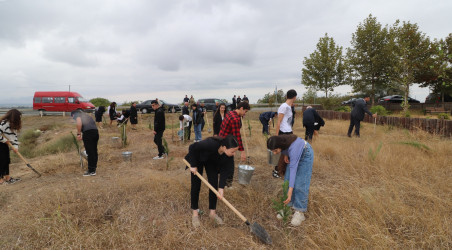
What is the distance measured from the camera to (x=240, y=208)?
327 centimetres

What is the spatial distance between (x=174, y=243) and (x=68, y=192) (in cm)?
232

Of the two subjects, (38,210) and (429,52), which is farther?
(429,52)

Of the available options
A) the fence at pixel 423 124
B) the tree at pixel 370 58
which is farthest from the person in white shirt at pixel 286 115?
the tree at pixel 370 58

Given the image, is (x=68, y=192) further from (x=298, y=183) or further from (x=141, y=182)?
(x=298, y=183)

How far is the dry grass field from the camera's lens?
8.08 ft

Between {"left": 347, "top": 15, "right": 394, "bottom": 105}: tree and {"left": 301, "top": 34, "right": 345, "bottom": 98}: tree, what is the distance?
77 cm

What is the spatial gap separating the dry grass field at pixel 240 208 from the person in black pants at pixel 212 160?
0.29 meters

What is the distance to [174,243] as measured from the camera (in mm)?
2512

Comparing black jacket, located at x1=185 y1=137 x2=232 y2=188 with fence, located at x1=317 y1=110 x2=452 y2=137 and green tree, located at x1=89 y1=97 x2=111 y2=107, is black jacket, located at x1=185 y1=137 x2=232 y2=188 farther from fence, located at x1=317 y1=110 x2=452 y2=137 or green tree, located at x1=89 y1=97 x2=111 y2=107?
green tree, located at x1=89 y1=97 x2=111 y2=107

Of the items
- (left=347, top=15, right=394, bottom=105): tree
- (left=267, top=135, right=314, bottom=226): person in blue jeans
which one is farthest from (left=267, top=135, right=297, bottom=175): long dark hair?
(left=347, top=15, right=394, bottom=105): tree

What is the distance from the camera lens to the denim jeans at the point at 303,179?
2718 millimetres

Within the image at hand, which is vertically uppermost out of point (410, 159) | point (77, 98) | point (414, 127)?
point (77, 98)

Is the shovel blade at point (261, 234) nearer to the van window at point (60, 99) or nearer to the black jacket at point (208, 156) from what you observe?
the black jacket at point (208, 156)

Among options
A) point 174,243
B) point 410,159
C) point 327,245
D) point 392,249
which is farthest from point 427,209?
Result: point 174,243
